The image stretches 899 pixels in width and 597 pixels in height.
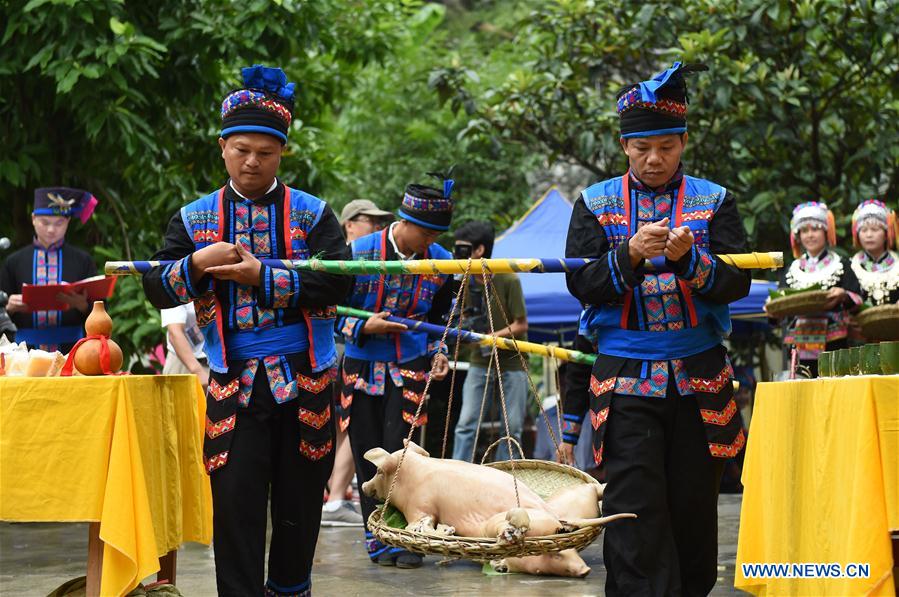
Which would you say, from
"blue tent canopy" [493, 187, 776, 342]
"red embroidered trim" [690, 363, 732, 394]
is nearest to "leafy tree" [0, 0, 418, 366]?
"blue tent canopy" [493, 187, 776, 342]

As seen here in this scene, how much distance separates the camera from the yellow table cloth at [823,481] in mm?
3863

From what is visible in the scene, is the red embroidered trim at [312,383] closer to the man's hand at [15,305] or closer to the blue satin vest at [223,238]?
the blue satin vest at [223,238]

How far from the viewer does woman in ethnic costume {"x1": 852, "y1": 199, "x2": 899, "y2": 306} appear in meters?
8.52

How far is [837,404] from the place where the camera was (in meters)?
4.10

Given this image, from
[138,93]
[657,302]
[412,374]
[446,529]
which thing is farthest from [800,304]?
[138,93]

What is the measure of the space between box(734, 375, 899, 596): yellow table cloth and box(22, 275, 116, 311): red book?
4.13m

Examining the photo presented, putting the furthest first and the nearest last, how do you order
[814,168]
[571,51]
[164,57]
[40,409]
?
1. [571,51]
2. [814,168]
3. [164,57]
4. [40,409]

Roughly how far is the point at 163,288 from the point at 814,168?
27.8ft

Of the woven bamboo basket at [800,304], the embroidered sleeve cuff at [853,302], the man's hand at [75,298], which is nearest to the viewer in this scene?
the man's hand at [75,298]

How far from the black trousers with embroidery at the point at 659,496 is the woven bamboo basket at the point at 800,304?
3.72 m

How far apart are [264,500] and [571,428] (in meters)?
1.30

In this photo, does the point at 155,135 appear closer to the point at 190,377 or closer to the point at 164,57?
the point at 164,57

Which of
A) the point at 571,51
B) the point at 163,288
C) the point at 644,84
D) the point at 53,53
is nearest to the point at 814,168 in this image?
the point at 571,51

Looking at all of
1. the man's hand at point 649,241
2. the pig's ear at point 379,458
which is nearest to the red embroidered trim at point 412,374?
the pig's ear at point 379,458
